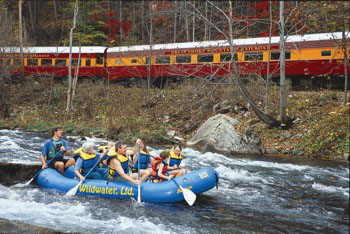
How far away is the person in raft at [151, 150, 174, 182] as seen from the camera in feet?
26.6

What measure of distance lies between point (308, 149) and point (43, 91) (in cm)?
1816

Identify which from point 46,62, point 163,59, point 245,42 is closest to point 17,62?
point 46,62

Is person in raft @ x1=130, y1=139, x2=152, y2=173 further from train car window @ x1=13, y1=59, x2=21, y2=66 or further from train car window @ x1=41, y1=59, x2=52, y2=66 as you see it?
train car window @ x1=13, y1=59, x2=21, y2=66

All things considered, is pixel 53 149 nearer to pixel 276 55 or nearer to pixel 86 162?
pixel 86 162

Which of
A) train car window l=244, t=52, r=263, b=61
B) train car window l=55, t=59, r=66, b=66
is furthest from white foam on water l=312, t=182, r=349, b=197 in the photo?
train car window l=55, t=59, r=66, b=66

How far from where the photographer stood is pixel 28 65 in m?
25.3

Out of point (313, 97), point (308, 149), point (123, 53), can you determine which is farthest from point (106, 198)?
point (123, 53)

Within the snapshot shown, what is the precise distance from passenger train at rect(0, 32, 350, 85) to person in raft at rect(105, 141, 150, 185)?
5893 mm

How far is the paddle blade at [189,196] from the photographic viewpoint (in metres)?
7.46

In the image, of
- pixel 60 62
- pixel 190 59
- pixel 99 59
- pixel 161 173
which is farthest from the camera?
pixel 60 62

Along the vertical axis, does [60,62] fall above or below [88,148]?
above

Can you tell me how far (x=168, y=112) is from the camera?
19.6 m

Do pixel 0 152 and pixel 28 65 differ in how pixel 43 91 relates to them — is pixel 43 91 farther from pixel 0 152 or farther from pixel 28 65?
pixel 0 152

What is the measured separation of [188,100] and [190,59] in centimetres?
235
